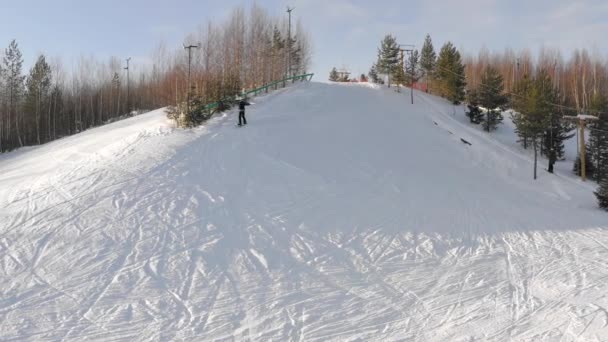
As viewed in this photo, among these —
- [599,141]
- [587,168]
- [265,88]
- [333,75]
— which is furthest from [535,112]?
[333,75]

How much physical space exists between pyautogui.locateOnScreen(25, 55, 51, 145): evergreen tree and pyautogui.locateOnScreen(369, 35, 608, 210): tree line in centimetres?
3997

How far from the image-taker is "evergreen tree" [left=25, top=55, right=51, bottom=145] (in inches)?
1794

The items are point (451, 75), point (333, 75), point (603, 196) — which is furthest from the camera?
point (333, 75)

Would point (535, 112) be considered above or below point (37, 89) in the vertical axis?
below

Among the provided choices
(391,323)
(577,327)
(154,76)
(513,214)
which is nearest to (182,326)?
(391,323)

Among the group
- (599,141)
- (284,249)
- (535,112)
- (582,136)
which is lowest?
(284,249)

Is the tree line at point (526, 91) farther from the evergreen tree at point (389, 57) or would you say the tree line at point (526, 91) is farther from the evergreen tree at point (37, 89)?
the evergreen tree at point (37, 89)

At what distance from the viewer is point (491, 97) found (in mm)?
30516

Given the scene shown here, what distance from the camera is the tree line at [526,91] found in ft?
73.3

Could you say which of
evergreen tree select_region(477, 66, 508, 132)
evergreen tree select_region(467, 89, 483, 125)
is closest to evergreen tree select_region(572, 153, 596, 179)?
evergreen tree select_region(477, 66, 508, 132)

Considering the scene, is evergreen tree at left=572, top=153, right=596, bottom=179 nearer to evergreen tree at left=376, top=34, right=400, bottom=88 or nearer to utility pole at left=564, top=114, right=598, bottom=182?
utility pole at left=564, top=114, right=598, bottom=182

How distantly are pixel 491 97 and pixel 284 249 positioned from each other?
1085 inches

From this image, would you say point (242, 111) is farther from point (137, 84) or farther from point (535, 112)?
point (137, 84)

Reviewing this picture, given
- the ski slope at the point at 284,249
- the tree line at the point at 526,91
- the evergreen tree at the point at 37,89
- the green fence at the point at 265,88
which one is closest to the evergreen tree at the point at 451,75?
the tree line at the point at 526,91
